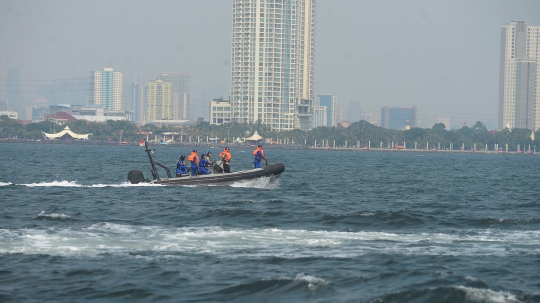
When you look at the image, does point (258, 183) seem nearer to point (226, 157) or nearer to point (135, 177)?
point (226, 157)

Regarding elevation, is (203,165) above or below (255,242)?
above

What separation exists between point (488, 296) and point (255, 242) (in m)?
7.82

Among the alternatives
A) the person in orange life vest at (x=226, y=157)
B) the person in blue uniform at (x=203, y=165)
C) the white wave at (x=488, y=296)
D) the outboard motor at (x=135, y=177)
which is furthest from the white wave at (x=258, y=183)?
the white wave at (x=488, y=296)

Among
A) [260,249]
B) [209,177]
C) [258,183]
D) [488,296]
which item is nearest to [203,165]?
[209,177]

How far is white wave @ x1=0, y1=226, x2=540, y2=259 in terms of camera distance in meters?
20.2

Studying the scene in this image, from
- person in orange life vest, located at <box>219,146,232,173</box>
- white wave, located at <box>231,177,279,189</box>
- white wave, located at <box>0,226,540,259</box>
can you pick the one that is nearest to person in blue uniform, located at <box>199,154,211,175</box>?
person in orange life vest, located at <box>219,146,232,173</box>

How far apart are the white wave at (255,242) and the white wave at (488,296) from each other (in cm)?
413

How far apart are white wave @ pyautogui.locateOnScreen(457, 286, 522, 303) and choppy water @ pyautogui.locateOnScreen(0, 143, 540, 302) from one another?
2 cm

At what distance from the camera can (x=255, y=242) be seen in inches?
865

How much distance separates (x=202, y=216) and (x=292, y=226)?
3.78 m

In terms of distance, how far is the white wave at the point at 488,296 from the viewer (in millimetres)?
15422

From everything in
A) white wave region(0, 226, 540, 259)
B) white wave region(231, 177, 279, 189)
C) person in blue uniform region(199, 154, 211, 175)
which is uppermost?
person in blue uniform region(199, 154, 211, 175)

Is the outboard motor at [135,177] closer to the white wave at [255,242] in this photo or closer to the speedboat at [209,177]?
the speedboat at [209,177]

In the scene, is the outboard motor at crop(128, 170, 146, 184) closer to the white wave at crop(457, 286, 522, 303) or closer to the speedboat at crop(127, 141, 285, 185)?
the speedboat at crop(127, 141, 285, 185)
